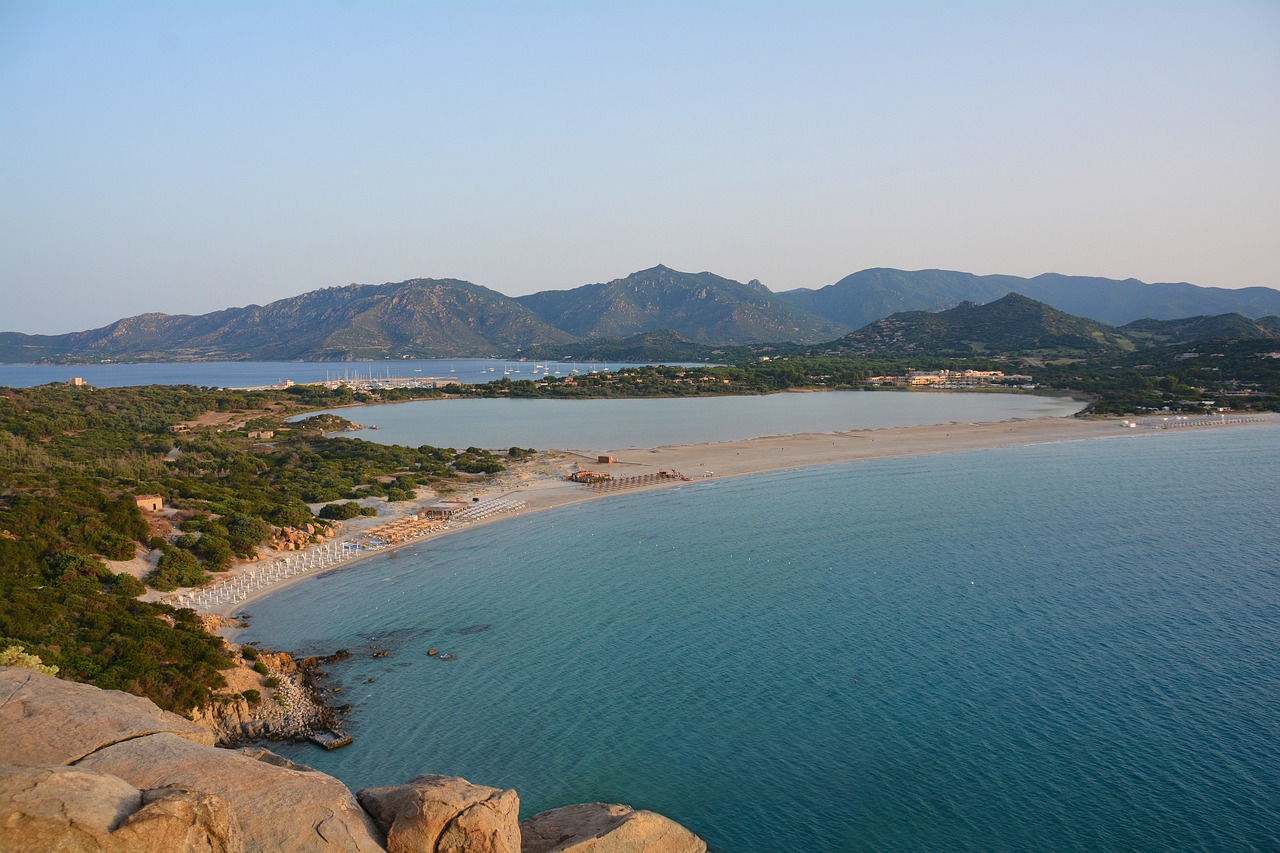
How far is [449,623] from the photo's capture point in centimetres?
2445

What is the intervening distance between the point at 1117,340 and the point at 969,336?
2712 cm

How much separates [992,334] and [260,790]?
175973 mm

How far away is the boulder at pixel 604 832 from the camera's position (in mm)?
11773

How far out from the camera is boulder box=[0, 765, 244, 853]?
7129 mm

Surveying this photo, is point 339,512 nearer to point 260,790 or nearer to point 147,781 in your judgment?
point 147,781

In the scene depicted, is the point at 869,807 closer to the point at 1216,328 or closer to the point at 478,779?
the point at 478,779

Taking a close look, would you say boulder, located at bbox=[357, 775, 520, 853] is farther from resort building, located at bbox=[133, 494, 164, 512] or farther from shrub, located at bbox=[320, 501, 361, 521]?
shrub, located at bbox=[320, 501, 361, 521]

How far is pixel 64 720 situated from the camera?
34.1 feet

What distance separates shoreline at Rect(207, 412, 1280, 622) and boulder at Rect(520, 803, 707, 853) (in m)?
21.2

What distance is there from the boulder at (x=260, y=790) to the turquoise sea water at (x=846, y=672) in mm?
5607

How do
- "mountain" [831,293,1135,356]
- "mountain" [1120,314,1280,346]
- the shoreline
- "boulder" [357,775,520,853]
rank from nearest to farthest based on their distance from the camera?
"boulder" [357,775,520,853] < the shoreline < "mountain" [1120,314,1280,346] < "mountain" [831,293,1135,356]

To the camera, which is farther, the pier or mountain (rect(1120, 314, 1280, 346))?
mountain (rect(1120, 314, 1280, 346))

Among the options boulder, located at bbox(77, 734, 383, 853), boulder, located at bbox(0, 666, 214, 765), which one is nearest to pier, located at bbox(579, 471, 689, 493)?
boulder, located at bbox(0, 666, 214, 765)

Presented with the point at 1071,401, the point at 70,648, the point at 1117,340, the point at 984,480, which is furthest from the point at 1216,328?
the point at 70,648
